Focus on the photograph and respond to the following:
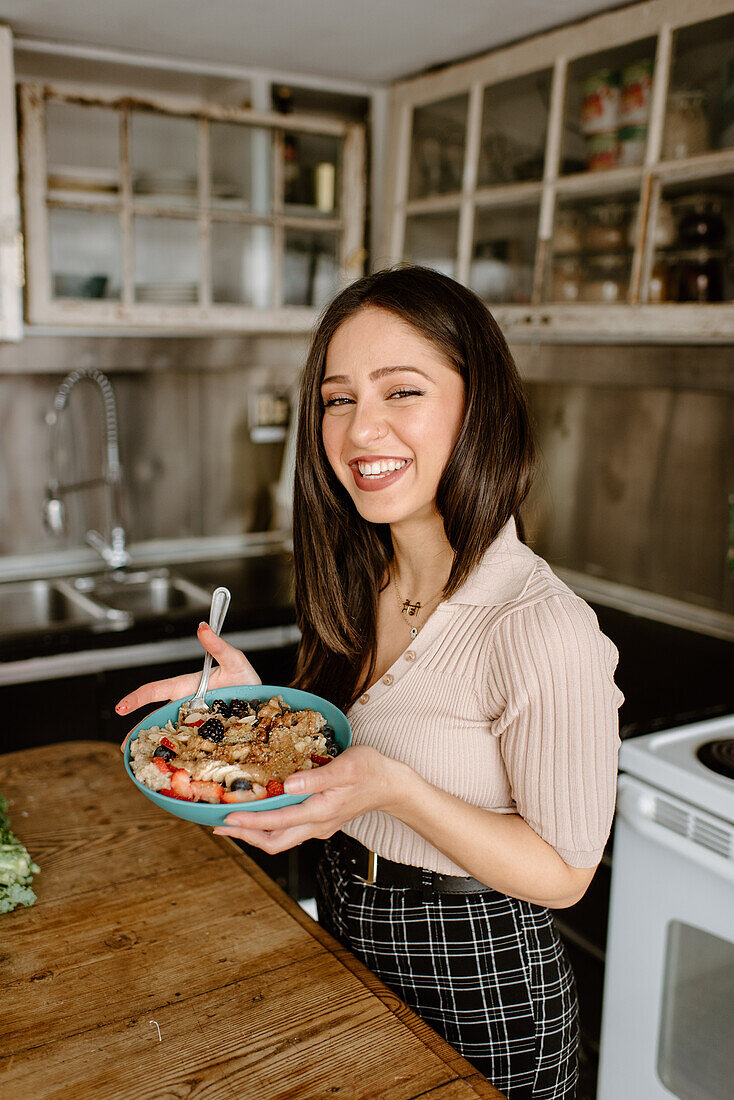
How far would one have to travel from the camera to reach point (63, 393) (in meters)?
2.88

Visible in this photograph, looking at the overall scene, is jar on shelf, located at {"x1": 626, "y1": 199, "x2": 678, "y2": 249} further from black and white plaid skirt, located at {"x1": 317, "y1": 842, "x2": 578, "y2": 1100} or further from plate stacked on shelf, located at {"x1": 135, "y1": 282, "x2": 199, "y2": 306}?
black and white plaid skirt, located at {"x1": 317, "y1": 842, "x2": 578, "y2": 1100}

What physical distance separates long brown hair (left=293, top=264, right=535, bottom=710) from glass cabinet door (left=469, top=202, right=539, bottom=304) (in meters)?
1.26

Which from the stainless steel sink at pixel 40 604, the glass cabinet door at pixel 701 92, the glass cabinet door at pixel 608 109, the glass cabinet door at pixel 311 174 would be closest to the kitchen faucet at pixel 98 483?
the stainless steel sink at pixel 40 604

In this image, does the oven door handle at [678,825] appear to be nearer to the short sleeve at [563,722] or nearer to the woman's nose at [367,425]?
the short sleeve at [563,722]

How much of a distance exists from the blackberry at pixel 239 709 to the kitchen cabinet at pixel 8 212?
1663 millimetres

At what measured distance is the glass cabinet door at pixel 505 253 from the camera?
2510 mm

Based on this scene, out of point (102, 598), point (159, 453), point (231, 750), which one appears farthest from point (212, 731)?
point (159, 453)

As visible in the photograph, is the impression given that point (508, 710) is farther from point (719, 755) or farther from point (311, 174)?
point (311, 174)

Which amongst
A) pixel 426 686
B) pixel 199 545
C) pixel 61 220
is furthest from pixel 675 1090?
pixel 61 220

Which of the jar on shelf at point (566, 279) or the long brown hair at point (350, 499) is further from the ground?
the jar on shelf at point (566, 279)

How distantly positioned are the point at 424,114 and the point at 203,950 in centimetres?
253

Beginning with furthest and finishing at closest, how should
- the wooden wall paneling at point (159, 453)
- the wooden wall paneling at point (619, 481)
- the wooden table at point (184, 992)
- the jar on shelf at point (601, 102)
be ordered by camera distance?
the wooden wall paneling at point (159, 453) → the wooden wall paneling at point (619, 481) → the jar on shelf at point (601, 102) → the wooden table at point (184, 992)

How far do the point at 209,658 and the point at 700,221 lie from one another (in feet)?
4.86

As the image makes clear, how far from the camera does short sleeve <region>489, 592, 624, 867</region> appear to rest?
1121mm
